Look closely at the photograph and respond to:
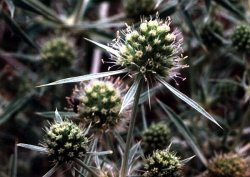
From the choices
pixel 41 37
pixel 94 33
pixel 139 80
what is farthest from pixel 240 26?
pixel 41 37

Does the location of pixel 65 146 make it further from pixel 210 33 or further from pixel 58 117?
pixel 210 33

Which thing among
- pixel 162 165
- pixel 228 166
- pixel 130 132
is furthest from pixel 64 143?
pixel 228 166

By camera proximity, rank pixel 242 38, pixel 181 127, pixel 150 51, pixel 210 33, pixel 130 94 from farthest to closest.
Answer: pixel 210 33, pixel 242 38, pixel 181 127, pixel 150 51, pixel 130 94

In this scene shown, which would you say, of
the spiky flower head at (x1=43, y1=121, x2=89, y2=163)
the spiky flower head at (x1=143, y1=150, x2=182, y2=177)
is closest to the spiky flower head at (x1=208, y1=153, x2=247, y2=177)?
the spiky flower head at (x1=143, y1=150, x2=182, y2=177)

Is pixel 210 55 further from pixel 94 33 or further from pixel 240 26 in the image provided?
pixel 94 33

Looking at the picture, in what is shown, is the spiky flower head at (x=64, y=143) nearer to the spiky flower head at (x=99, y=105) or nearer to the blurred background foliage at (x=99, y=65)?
the spiky flower head at (x=99, y=105)

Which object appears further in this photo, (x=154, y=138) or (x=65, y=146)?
(x=154, y=138)

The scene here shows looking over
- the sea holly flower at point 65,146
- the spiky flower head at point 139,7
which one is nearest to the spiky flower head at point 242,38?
the spiky flower head at point 139,7
